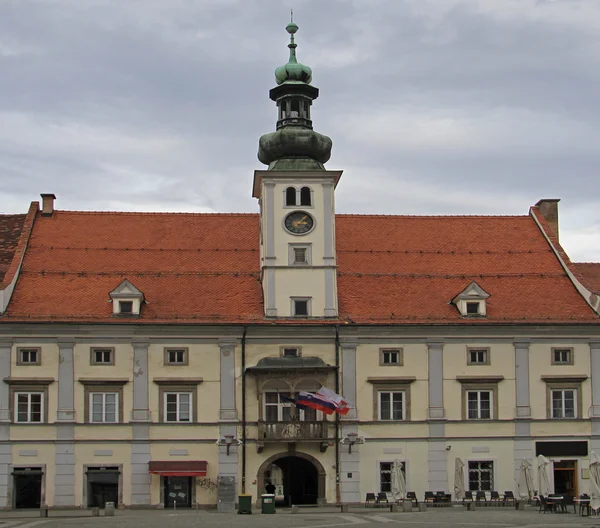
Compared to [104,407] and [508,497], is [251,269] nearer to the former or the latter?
[104,407]

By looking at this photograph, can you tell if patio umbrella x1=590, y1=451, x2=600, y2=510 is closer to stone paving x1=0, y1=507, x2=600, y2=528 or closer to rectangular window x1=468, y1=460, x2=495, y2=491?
stone paving x1=0, y1=507, x2=600, y2=528

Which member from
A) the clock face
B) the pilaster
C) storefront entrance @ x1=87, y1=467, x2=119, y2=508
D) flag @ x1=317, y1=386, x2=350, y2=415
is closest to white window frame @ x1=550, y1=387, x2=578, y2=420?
flag @ x1=317, y1=386, x2=350, y2=415

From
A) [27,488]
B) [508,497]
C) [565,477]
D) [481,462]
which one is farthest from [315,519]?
[565,477]

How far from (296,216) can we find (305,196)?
1133 mm

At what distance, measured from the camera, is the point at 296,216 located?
199 ft

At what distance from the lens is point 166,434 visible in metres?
57.2

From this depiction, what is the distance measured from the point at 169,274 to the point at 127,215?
6.15 metres

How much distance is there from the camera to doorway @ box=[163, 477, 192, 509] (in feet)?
187

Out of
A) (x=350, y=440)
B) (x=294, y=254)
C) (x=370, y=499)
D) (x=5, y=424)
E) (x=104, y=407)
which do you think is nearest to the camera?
(x=370, y=499)

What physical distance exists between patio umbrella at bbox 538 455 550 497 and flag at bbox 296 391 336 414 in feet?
31.5

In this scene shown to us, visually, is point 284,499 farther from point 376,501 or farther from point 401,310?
point 401,310

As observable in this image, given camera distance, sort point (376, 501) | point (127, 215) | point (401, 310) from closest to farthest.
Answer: point (376, 501)
point (401, 310)
point (127, 215)

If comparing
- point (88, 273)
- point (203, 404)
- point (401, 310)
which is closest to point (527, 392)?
point (401, 310)

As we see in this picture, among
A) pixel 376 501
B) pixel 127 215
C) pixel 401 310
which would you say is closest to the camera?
pixel 376 501
